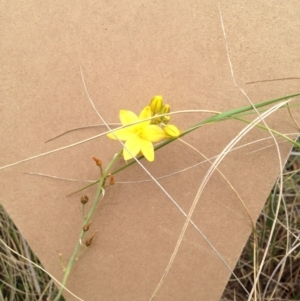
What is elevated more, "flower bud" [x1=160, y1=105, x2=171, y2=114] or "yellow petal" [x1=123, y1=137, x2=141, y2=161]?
"flower bud" [x1=160, y1=105, x2=171, y2=114]

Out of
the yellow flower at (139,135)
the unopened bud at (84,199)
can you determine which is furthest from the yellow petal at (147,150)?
the unopened bud at (84,199)

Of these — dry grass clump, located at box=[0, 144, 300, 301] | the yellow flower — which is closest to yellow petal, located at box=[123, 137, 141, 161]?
the yellow flower

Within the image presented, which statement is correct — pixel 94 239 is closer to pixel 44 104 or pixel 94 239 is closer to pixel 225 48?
pixel 44 104

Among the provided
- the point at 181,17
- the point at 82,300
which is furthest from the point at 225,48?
the point at 82,300

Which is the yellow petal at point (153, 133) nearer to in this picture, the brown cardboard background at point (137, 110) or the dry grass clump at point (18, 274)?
the brown cardboard background at point (137, 110)

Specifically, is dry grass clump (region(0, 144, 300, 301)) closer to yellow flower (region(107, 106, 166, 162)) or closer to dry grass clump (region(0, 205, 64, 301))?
dry grass clump (region(0, 205, 64, 301))

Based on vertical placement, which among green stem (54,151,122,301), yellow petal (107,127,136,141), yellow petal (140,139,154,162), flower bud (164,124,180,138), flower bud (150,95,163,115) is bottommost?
green stem (54,151,122,301)

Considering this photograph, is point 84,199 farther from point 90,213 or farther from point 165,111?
point 165,111

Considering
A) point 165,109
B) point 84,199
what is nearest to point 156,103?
point 165,109
